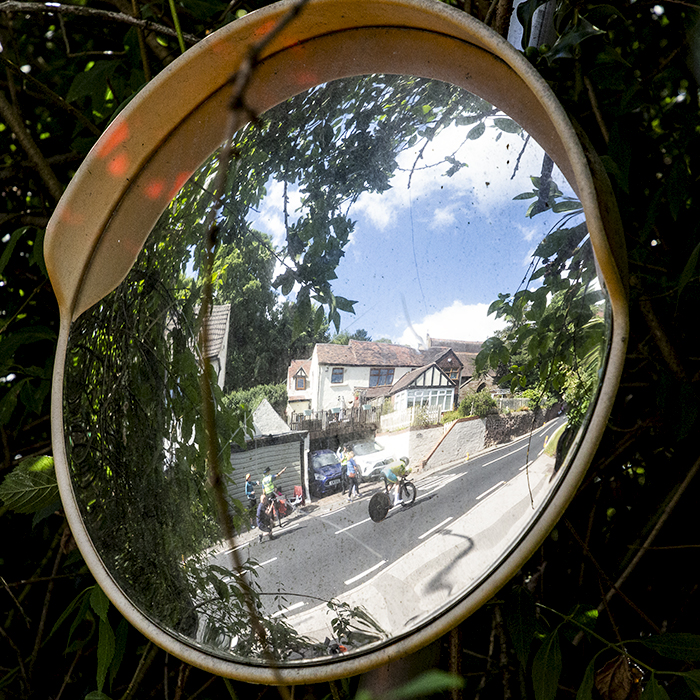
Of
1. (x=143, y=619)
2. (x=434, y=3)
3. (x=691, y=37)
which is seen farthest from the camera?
(x=691, y=37)

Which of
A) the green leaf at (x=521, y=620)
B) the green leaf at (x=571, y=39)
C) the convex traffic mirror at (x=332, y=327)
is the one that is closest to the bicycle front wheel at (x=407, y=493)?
the convex traffic mirror at (x=332, y=327)

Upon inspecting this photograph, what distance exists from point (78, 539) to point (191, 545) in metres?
0.11

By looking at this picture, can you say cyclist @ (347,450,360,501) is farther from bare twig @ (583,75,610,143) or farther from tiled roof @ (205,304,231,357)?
bare twig @ (583,75,610,143)

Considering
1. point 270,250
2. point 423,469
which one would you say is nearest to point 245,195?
point 270,250

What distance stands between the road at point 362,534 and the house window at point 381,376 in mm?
92

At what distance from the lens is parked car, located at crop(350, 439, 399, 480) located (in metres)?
0.57

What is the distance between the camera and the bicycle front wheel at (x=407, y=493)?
0.56 meters

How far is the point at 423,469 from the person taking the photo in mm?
563

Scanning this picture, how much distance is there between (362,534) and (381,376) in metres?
0.15

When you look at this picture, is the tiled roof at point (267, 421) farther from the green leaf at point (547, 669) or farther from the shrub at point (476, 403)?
the green leaf at point (547, 669)

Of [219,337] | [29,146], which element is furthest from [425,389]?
[29,146]

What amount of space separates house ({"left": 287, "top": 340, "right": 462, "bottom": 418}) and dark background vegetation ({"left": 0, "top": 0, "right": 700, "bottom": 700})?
0.96ft

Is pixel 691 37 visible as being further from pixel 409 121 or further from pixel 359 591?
pixel 359 591

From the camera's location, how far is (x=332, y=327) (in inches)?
23.7
